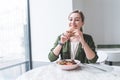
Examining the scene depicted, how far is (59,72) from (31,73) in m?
0.20

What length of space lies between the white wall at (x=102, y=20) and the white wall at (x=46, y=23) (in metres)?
0.35

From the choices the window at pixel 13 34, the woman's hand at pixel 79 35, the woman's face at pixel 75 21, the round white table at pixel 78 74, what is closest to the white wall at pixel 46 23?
the window at pixel 13 34

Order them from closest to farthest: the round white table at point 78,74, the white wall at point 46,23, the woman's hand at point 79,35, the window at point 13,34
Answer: the round white table at point 78,74, the woman's hand at point 79,35, the white wall at point 46,23, the window at point 13,34

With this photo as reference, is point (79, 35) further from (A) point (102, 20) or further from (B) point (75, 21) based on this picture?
(A) point (102, 20)

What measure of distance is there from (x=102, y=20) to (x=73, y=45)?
1.30m

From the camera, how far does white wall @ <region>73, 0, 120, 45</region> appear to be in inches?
114

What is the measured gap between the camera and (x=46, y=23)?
2.92m

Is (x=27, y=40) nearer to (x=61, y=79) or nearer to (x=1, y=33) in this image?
(x=1, y=33)

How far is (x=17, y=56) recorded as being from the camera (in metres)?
3.16

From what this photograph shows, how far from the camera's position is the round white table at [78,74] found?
1267 mm

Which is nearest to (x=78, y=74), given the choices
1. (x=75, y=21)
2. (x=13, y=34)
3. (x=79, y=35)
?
(x=79, y=35)

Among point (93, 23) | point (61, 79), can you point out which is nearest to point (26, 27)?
point (93, 23)

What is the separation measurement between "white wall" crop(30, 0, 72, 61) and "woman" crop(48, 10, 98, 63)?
36.5 inches

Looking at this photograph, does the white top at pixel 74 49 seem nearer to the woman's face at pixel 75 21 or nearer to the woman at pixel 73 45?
the woman at pixel 73 45
